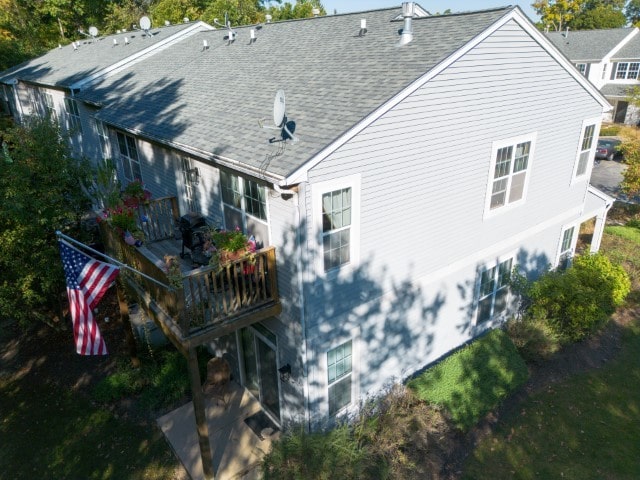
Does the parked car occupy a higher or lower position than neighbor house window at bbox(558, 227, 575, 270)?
lower

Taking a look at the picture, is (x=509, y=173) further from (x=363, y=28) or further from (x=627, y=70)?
(x=627, y=70)

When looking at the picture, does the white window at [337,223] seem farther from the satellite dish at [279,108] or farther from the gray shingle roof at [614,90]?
the gray shingle roof at [614,90]

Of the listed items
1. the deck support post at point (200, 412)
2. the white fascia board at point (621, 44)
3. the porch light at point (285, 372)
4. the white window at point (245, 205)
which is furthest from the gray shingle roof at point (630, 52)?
the deck support post at point (200, 412)

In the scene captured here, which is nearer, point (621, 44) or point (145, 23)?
point (145, 23)

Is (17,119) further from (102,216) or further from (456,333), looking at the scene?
(456,333)

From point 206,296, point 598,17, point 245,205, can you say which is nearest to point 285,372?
point 206,296

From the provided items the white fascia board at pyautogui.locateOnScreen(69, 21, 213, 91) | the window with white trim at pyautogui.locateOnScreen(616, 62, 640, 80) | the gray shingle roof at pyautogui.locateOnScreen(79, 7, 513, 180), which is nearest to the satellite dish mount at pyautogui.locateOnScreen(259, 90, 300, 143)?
the gray shingle roof at pyautogui.locateOnScreen(79, 7, 513, 180)

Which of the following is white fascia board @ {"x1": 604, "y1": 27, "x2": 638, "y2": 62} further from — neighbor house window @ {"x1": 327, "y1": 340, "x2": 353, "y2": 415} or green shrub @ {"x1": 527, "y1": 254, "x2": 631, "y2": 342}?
neighbor house window @ {"x1": 327, "y1": 340, "x2": 353, "y2": 415}

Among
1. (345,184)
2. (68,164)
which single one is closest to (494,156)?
(345,184)
